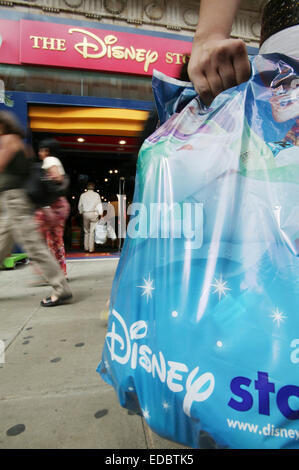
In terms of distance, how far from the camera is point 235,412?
600mm

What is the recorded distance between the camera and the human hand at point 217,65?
2.27 feet

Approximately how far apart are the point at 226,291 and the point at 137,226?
323mm

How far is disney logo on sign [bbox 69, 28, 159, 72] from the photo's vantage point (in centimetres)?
546

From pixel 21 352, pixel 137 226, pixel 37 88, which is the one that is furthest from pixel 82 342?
pixel 37 88

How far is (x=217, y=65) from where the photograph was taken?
28.5 inches

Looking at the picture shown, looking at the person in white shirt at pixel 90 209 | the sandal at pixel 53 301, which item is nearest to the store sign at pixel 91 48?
the person in white shirt at pixel 90 209

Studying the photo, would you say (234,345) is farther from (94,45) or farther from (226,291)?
(94,45)

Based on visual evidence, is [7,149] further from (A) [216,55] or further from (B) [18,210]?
(A) [216,55]

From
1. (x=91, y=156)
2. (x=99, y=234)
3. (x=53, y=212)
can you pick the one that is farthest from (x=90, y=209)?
(x=53, y=212)

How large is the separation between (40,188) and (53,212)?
1.64 feet

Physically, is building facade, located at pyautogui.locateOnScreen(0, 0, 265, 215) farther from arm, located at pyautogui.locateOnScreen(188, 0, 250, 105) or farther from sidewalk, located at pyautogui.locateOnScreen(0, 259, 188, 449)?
arm, located at pyautogui.locateOnScreen(188, 0, 250, 105)

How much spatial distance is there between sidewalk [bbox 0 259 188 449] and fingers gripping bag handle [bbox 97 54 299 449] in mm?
276

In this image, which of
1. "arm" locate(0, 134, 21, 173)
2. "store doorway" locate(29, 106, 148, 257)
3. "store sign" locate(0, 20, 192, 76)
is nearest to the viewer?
"arm" locate(0, 134, 21, 173)

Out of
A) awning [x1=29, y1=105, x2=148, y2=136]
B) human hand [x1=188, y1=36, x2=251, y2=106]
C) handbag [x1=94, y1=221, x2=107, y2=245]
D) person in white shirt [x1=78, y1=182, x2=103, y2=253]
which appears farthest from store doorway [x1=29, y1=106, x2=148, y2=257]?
human hand [x1=188, y1=36, x2=251, y2=106]
